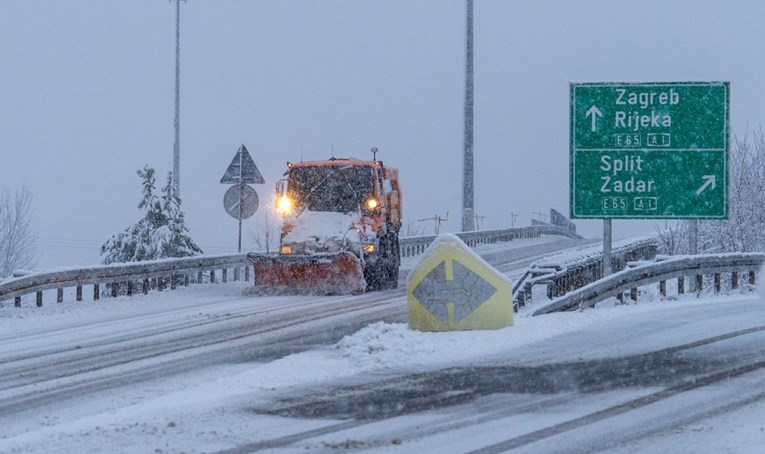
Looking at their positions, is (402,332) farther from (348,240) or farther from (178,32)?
(178,32)

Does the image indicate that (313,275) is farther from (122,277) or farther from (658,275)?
(658,275)

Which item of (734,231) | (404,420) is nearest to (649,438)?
(404,420)

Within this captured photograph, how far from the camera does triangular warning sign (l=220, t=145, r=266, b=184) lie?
24.8 m

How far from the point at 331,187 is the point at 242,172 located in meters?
3.20

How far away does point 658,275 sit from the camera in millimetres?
17891

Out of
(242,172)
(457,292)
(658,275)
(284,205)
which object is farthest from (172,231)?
(457,292)

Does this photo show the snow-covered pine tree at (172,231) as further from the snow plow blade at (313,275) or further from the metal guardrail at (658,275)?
the metal guardrail at (658,275)

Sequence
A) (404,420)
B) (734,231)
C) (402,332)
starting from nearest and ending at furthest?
(404,420) → (402,332) → (734,231)

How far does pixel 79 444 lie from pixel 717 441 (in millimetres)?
4091

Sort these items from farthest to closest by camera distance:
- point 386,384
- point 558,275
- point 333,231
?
point 333,231
point 558,275
point 386,384

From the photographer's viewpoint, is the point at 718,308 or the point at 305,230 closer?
the point at 718,308

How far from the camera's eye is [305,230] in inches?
870

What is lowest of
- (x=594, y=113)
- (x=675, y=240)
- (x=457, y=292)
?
(x=457, y=292)

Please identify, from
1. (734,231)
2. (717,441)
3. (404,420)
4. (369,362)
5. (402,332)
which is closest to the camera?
(717,441)
